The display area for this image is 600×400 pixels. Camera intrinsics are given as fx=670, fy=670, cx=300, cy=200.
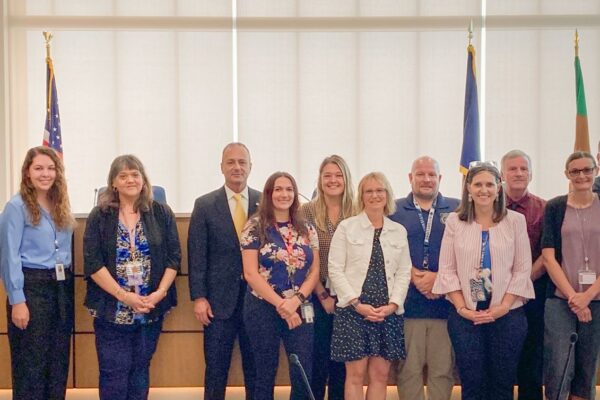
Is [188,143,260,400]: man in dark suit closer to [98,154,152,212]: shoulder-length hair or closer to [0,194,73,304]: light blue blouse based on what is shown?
[98,154,152,212]: shoulder-length hair

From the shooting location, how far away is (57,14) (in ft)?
22.6

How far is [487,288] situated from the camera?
10.8ft

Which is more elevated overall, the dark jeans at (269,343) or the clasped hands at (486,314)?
the clasped hands at (486,314)

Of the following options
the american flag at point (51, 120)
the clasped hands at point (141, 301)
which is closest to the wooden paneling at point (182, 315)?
the clasped hands at point (141, 301)

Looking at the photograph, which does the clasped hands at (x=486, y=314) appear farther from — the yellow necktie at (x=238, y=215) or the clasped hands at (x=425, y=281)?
the yellow necktie at (x=238, y=215)

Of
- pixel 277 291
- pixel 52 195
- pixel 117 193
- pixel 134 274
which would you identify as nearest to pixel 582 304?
pixel 277 291

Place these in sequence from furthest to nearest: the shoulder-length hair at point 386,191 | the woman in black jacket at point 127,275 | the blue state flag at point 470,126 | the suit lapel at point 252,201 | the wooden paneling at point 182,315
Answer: the blue state flag at point 470,126 → the wooden paneling at point 182,315 → the suit lapel at point 252,201 → the shoulder-length hair at point 386,191 → the woman in black jacket at point 127,275

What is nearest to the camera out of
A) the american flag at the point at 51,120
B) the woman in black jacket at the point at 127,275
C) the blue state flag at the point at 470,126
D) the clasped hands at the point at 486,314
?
the clasped hands at the point at 486,314

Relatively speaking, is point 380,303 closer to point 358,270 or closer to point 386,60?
point 358,270

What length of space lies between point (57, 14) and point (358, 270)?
→ 16.5ft

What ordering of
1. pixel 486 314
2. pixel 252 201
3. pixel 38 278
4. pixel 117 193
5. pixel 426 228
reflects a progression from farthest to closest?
pixel 252 201
pixel 426 228
pixel 117 193
pixel 38 278
pixel 486 314

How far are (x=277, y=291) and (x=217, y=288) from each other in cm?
40

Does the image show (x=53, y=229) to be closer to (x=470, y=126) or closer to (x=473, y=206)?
(x=473, y=206)

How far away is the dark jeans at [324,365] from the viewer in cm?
357
